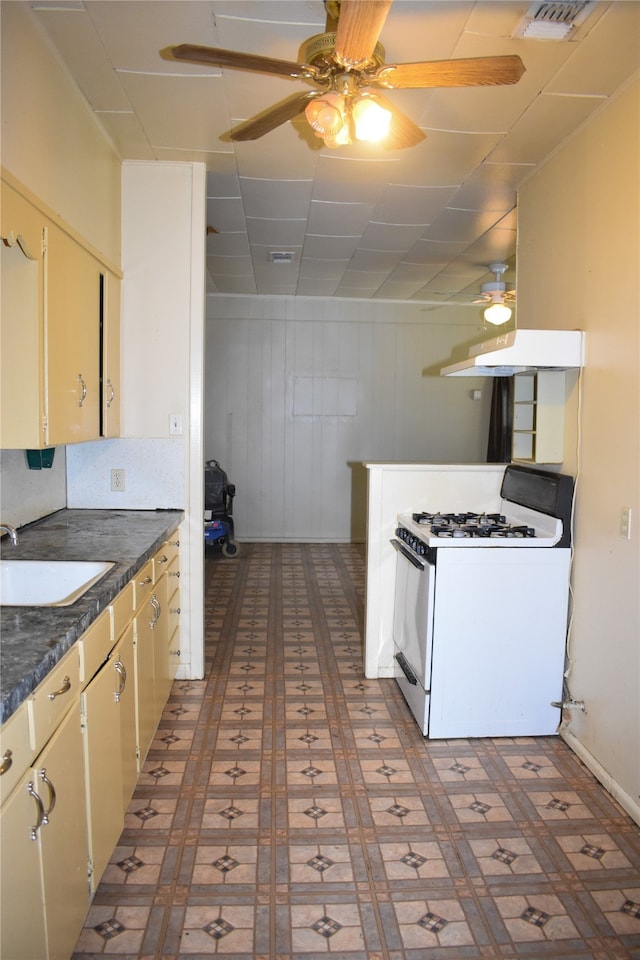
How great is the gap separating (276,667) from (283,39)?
3.02 m

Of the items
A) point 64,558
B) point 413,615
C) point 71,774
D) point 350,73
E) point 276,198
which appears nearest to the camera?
point 71,774

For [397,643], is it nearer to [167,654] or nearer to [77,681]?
[167,654]

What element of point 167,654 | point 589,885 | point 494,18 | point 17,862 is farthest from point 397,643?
point 494,18

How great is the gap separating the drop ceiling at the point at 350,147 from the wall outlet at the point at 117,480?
1.60 metres

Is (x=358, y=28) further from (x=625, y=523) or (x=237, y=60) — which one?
(x=625, y=523)

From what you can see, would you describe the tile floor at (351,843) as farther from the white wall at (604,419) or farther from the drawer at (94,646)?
the drawer at (94,646)

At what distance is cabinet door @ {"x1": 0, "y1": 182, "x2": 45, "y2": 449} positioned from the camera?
6.86 feet

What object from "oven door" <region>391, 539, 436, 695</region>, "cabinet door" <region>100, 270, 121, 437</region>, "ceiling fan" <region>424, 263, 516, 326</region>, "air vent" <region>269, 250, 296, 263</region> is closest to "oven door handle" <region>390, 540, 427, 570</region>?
"oven door" <region>391, 539, 436, 695</region>

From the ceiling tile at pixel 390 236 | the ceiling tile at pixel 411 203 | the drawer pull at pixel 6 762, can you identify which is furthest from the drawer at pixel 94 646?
the ceiling tile at pixel 390 236

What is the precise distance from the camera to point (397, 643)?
137 inches

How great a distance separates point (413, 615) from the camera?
3.09 m

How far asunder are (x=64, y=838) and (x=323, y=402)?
578cm

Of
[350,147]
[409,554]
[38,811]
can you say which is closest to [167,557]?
[409,554]

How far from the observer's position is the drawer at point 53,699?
1.33 m
